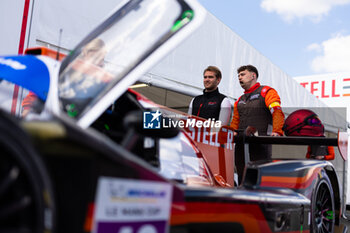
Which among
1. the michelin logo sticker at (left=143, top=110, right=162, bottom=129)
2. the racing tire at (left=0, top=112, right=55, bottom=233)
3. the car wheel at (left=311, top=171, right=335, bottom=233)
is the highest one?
the michelin logo sticker at (left=143, top=110, right=162, bottom=129)

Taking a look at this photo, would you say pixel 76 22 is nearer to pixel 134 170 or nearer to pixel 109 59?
pixel 109 59

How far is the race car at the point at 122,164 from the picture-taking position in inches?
39.0

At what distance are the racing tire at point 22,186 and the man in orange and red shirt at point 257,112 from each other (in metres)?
2.58

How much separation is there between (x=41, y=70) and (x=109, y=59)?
35 centimetres

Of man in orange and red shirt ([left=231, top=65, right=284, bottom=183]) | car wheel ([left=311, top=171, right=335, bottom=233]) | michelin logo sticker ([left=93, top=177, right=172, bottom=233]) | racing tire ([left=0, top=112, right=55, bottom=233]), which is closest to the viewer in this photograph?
racing tire ([left=0, top=112, right=55, bottom=233])

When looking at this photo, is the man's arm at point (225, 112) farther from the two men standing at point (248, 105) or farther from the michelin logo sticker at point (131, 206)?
the michelin logo sticker at point (131, 206)

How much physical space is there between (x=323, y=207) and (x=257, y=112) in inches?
50.5

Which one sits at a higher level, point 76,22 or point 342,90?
point 342,90

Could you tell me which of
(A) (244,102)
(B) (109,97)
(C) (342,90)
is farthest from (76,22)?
(C) (342,90)

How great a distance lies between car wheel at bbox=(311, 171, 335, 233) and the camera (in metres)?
2.52

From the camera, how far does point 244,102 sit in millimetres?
3916

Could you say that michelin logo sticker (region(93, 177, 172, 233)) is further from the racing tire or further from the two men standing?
the two men standing

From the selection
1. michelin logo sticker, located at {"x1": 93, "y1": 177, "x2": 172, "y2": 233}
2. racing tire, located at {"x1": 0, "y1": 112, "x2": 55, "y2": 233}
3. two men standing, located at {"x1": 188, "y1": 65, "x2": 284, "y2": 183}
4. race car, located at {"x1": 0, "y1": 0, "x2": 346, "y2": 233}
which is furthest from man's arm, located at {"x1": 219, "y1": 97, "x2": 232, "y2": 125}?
racing tire, located at {"x1": 0, "y1": 112, "x2": 55, "y2": 233}

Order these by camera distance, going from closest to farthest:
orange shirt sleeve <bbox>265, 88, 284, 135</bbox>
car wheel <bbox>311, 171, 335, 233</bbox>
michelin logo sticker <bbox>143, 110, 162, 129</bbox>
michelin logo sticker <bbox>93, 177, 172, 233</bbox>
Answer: michelin logo sticker <bbox>93, 177, 172, 233</bbox> < michelin logo sticker <bbox>143, 110, 162, 129</bbox> < car wheel <bbox>311, 171, 335, 233</bbox> < orange shirt sleeve <bbox>265, 88, 284, 135</bbox>
